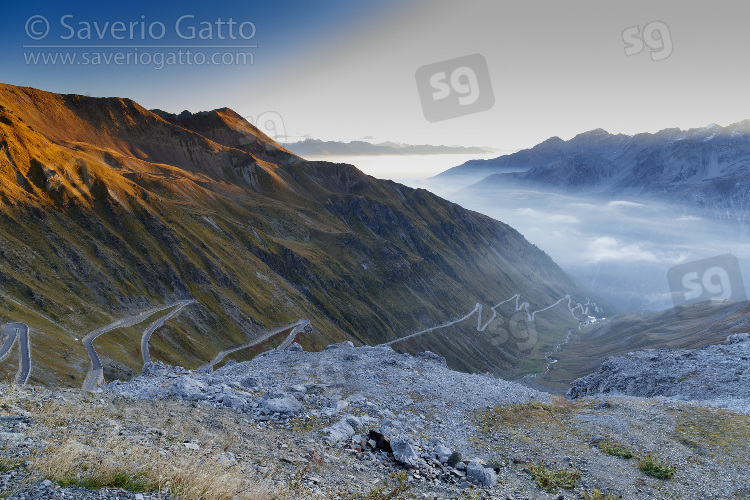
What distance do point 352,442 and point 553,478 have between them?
35.7 feet

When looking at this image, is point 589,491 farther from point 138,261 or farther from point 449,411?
point 138,261

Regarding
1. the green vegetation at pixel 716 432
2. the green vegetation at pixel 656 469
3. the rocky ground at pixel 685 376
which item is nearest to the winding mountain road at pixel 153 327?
the rocky ground at pixel 685 376

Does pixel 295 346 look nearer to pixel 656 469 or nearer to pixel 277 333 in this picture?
pixel 656 469

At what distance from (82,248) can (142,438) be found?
134234 mm

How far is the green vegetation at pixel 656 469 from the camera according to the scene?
963 inches

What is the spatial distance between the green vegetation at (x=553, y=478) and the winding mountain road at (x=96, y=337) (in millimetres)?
52848

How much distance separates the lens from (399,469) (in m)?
20.8

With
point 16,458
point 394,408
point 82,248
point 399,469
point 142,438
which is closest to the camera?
point 16,458

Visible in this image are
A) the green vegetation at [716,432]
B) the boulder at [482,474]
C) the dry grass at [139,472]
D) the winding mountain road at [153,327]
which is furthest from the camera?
the winding mountain road at [153,327]

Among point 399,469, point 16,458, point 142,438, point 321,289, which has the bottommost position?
point 321,289

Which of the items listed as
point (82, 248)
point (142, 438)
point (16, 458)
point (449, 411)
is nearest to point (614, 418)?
point (449, 411)

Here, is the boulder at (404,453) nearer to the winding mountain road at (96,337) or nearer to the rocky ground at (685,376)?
the rocky ground at (685,376)

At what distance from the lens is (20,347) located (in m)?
77.2

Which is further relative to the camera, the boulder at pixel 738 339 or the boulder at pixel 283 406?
the boulder at pixel 738 339
